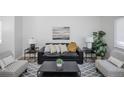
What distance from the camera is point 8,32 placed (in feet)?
13.6

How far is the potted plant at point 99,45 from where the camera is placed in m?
4.21

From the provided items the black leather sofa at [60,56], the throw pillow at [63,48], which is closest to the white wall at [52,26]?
the throw pillow at [63,48]

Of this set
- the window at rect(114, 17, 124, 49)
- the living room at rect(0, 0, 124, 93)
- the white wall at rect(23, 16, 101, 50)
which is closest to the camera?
the living room at rect(0, 0, 124, 93)

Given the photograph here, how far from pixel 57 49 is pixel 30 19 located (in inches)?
61.5

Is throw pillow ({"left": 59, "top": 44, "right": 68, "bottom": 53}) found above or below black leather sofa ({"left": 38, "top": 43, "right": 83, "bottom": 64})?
above

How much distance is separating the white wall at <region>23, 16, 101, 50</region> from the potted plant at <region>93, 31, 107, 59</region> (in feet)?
1.85

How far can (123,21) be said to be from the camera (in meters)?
3.34

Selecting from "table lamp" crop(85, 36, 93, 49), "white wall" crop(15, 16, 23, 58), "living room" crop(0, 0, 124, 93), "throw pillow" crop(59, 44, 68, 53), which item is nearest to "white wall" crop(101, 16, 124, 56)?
"living room" crop(0, 0, 124, 93)

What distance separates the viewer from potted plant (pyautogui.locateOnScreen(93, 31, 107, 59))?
4.21m

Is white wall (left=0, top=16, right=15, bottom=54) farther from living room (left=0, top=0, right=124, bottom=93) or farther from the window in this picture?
the window

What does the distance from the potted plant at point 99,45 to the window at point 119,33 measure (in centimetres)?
51

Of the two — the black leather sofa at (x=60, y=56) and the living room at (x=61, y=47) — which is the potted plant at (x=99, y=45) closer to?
the living room at (x=61, y=47)
